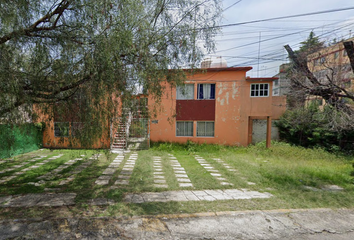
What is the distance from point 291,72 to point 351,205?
5.24 metres

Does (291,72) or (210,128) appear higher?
(291,72)

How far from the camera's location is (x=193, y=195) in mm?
5098

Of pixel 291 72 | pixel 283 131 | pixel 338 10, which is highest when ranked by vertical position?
pixel 338 10

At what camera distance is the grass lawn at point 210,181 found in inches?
171

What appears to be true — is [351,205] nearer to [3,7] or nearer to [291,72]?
[291,72]

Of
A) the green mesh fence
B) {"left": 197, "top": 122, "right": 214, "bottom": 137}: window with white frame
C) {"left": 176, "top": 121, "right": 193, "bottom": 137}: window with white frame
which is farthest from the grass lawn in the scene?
{"left": 176, "top": 121, "right": 193, "bottom": 137}: window with white frame

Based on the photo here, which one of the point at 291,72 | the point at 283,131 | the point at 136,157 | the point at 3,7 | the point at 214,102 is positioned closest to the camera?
the point at 3,7

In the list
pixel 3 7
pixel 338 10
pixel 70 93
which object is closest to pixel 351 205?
pixel 338 10

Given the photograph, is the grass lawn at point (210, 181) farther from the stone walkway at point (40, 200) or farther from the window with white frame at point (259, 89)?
the window with white frame at point (259, 89)

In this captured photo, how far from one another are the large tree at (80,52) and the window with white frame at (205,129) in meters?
8.29

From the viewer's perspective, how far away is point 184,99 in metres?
12.4

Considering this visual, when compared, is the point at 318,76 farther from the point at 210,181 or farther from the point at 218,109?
the point at 210,181

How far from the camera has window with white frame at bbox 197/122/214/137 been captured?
1246cm

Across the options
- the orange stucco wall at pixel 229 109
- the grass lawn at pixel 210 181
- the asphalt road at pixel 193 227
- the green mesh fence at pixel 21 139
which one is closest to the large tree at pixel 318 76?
the grass lawn at pixel 210 181
